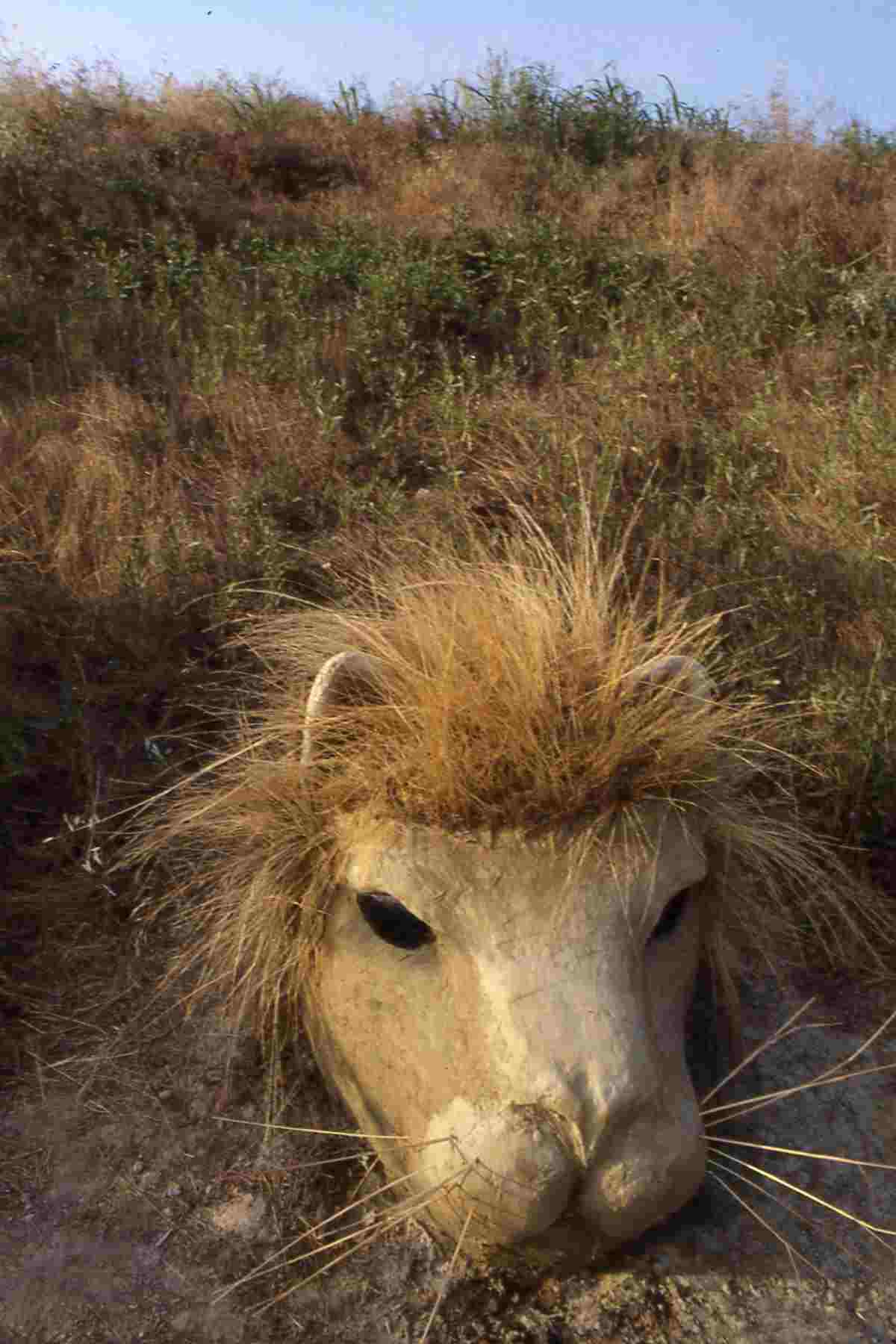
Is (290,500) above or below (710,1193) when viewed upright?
above

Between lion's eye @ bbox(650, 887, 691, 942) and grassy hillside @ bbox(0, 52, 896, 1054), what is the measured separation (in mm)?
1083

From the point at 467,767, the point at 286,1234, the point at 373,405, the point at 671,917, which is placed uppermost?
the point at 373,405

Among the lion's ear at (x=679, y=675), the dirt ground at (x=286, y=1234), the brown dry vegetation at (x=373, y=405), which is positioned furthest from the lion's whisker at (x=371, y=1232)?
the lion's ear at (x=679, y=675)

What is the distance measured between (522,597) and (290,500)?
75.2 inches

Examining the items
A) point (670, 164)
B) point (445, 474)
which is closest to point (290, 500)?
point (445, 474)

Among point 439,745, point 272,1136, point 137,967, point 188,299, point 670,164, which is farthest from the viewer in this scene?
point 670,164

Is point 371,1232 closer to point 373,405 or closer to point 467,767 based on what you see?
point 467,767

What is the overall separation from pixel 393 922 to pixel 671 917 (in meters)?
0.64

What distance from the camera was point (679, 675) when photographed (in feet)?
10.7

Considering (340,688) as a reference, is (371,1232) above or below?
below

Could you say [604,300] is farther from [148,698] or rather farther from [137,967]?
[137,967]

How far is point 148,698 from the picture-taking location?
4.23m

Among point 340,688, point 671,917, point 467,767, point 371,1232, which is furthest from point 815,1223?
point 340,688

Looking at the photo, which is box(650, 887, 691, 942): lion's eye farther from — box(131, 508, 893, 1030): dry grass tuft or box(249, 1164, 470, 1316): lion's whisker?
box(249, 1164, 470, 1316): lion's whisker
